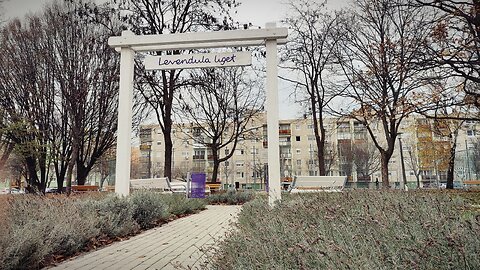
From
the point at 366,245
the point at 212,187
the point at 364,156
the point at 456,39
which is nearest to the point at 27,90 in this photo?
the point at 212,187

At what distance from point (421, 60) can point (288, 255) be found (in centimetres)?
1127

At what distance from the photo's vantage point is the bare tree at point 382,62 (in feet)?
47.4

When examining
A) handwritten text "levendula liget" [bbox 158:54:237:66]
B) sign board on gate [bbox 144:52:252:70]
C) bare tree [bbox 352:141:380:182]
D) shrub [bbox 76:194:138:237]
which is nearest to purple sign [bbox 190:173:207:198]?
sign board on gate [bbox 144:52:252:70]

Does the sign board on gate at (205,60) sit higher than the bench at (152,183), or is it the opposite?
the sign board on gate at (205,60)

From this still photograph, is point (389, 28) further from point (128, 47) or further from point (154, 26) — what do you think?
point (128, 47)

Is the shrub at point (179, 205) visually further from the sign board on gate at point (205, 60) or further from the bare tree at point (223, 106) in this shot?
the bare tree at point (223, 106)

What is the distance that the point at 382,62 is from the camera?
15.2 metres

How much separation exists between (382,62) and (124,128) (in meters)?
10.8

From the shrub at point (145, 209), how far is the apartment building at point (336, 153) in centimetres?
1285

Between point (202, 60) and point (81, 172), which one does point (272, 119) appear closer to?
point (202, 60)

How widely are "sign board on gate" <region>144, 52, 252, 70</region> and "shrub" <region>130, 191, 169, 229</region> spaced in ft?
11.0

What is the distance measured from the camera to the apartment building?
1029 inches

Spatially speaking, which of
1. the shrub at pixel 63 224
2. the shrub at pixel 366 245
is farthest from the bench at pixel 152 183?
the shrub at pixel 366 245

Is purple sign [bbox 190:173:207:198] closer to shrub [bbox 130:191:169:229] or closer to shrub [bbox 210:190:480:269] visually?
shrub [bbox 130:191:169:229]
